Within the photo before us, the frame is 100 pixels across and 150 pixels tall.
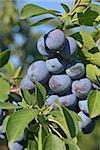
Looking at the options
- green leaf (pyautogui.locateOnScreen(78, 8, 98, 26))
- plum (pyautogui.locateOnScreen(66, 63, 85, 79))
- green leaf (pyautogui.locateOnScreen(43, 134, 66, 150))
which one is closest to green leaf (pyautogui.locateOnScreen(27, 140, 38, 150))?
green leaf (pyautogui.locateOnScreen(43, 134, 66, 150))

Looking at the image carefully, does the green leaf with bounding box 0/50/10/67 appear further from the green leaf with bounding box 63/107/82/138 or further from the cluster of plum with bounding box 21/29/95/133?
the green leaf with bounding box 63/107/82/138

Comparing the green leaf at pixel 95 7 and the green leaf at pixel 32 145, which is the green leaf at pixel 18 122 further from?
the green leaf at pixel 95 7

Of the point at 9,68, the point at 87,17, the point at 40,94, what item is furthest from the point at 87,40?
the point at 9,68

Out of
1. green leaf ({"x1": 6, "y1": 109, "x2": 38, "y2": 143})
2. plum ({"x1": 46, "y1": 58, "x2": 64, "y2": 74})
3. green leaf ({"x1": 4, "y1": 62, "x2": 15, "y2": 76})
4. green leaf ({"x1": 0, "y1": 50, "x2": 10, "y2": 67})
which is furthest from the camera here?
green leaf ({"x1": 4, "y1": 62, "x2": 15, "y2": 76})

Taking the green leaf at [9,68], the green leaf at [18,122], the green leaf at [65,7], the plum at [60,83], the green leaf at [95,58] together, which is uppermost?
the green leaf at [65,7]

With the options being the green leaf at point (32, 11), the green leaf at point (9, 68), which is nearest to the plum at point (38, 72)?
the green leaf at point (32, 11)

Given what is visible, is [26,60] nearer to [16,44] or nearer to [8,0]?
[16,44]
